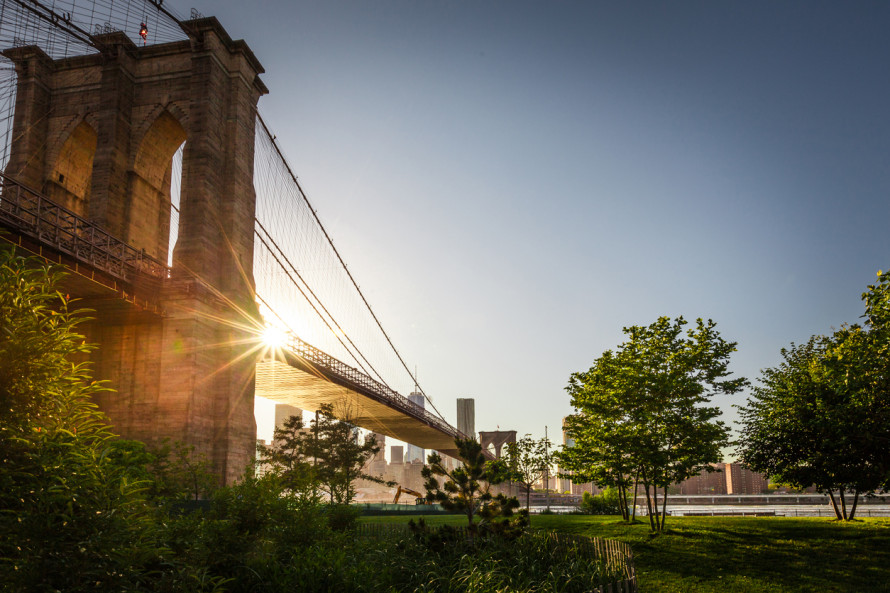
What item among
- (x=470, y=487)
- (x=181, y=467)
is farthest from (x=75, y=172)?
(x=470, y=487)

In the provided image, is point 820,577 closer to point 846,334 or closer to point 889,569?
point 889,569

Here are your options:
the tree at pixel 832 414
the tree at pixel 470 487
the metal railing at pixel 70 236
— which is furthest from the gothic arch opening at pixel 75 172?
the tree at pixel 832 414

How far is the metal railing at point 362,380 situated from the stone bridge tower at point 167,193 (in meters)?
9.50

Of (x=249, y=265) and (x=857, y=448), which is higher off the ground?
(x=249, y=265)

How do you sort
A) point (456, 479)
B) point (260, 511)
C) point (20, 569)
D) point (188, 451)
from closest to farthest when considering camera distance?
point (20, 569) → point (260, 511) → point (456, 479) → point (188, 451)

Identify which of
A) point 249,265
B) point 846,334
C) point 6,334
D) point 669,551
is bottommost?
point 669,551

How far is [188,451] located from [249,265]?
34.4 feet

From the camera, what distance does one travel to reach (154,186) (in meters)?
33.1

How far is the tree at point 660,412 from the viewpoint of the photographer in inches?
931

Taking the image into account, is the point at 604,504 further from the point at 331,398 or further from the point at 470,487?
the point at 470,487

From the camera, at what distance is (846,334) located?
20.1 metres

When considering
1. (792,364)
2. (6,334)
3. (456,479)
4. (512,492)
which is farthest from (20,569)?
(512,492)

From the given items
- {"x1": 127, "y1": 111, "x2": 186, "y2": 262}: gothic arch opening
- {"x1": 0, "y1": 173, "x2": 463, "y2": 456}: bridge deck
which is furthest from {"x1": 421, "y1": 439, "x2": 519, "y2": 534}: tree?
{"x1": 127, "y1": 111, "x2": 186, "y2": 262}: gothic arch opening

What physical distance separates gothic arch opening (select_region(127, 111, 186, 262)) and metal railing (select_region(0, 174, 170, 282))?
3.14 m
